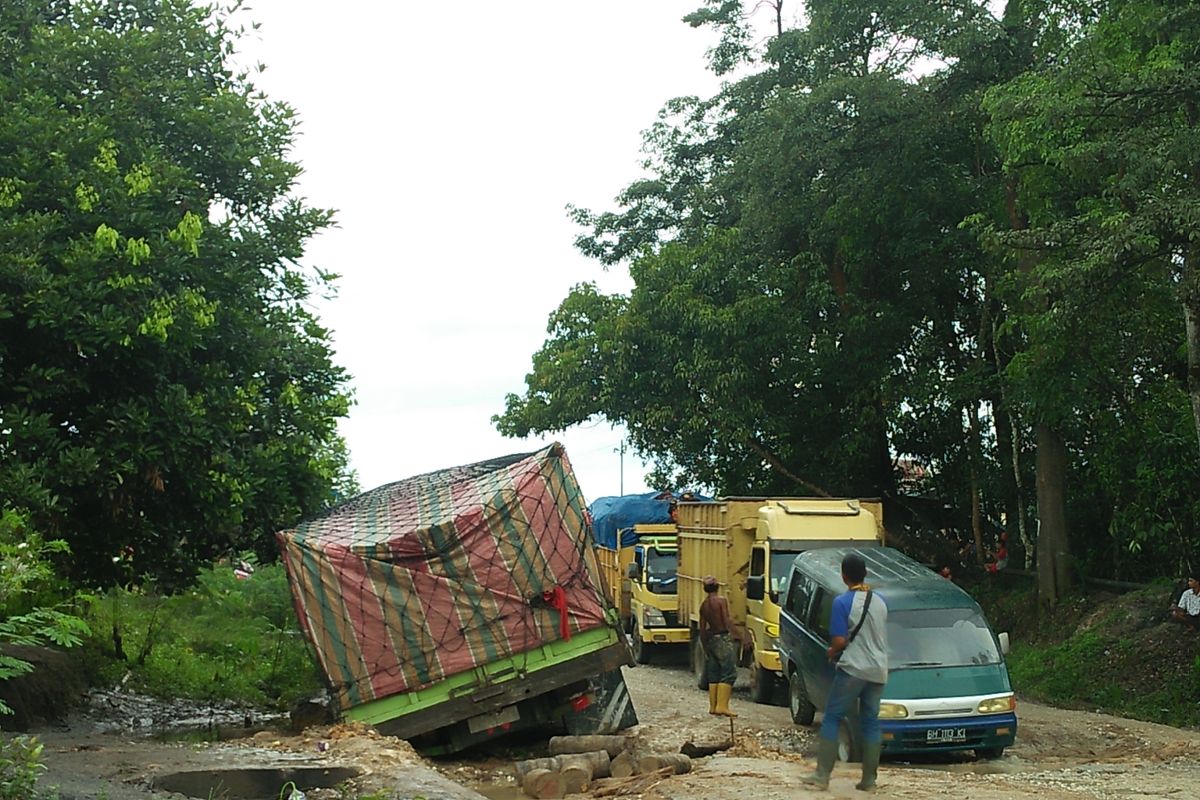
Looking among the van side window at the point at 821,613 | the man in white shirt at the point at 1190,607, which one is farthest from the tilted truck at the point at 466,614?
the man in white shirt at the point at 1190,607

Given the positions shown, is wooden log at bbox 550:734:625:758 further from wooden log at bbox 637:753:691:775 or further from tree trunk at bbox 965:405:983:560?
tree trunk at bbox 965:405:983:560

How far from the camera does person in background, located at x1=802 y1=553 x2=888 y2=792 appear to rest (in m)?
9.41

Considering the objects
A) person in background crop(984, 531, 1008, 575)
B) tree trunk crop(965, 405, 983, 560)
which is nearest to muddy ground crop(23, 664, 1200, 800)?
person in background crop(984, 531, 1008, 575)

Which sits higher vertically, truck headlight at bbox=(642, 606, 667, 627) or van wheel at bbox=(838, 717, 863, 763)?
truck headlight at bbox=(642, 606, 667, 627)

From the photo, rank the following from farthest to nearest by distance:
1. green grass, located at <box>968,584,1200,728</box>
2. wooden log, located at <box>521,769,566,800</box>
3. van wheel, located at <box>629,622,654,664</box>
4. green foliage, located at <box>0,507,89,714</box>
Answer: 1. van wheel, located at <box>629,622,654,664</box>
2. green grass, located at <box>968,584,1200,728</box>
3. wooden log, located at <box>521,769,566,800</box>
4. green foliage, located at <box>0,507,89,714</box>

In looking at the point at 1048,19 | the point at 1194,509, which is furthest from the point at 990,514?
the point at 1048,19

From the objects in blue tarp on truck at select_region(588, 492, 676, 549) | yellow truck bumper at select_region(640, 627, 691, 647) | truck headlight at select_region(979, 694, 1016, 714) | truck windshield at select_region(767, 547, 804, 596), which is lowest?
truck headlight at select_region(979, 694, 1016, 714)

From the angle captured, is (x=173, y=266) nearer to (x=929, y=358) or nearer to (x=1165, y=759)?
(x=1165, y=759)

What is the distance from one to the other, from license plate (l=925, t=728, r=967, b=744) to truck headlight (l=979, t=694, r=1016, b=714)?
0.33 metres

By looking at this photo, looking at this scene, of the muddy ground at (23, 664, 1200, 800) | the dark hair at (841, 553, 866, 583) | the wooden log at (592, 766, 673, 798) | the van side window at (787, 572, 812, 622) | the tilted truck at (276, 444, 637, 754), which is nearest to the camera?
the dark hair at (841, 553, 866, 583)

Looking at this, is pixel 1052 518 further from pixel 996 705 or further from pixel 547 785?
pixel 547 785

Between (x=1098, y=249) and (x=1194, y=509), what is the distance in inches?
256

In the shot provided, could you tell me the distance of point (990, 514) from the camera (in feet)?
95.9

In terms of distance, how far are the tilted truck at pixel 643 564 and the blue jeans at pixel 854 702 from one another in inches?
441
